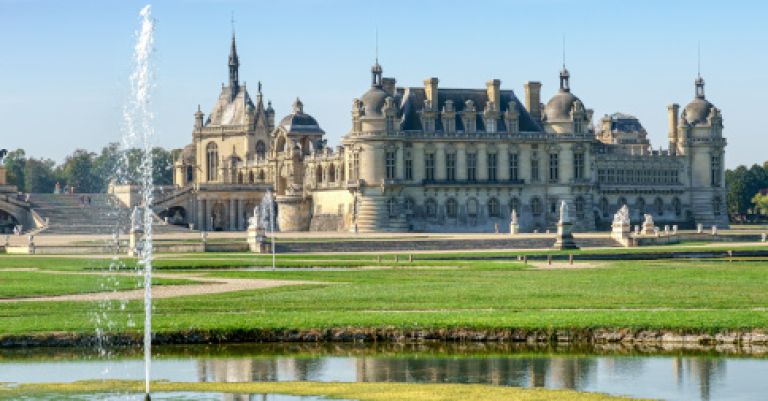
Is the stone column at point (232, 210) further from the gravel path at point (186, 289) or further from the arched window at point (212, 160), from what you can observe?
the gravel path at point (186, 289)

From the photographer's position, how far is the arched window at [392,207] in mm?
107625

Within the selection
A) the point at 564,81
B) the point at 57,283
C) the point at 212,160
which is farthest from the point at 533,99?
the point at 57,283

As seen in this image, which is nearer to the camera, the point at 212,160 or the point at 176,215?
the point at 176,215

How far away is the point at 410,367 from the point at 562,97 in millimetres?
83508

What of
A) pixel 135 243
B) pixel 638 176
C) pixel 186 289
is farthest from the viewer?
pixel 638 176

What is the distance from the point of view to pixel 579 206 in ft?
373

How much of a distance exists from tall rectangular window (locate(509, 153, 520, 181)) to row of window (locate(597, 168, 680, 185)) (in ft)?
34.6

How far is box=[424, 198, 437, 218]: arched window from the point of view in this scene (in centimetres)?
10988

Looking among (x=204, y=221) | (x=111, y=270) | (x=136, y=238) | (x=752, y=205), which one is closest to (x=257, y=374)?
(x=111, y=270)

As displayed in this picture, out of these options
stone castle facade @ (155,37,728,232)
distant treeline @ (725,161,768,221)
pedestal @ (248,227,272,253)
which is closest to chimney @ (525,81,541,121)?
stone castle facade @ (155,37,728,232)

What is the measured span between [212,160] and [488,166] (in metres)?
48.5

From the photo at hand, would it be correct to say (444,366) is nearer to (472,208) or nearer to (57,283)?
(57,283)

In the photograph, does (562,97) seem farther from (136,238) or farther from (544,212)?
(136,238)

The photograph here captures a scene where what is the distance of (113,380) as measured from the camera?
3075cm
